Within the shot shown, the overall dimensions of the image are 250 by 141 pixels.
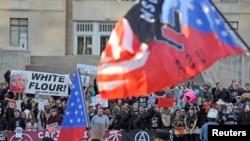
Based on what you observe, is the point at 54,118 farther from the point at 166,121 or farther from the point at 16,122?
the point at 166,121

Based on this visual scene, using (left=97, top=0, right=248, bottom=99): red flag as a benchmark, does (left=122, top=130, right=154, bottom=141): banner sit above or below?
below

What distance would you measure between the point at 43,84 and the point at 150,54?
780 inches

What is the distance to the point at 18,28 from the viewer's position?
49.8 metres

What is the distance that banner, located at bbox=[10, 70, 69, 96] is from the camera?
2796cm

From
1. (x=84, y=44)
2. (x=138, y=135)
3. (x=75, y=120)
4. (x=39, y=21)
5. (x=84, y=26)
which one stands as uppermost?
(x=39, y=21)

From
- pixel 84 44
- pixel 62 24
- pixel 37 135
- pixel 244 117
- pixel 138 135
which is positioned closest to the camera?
pixel 37 135

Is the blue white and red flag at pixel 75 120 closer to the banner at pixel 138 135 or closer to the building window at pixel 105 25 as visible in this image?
the banner at pixel 138 135

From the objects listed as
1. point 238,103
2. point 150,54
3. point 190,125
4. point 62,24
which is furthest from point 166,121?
point 62,24

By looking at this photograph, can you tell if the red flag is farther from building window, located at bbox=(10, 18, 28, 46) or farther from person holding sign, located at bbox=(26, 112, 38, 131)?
building window, located at bbox=(10, 18, 28, 46)

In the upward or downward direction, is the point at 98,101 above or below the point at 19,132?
above

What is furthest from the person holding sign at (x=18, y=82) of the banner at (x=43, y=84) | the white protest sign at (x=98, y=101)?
the white protest sign at (x=98, y=101)

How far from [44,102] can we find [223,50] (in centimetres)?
1674

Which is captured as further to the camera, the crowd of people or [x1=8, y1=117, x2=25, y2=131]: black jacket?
[x1=8, y1=117, x2=25, y2=131]: black jacket

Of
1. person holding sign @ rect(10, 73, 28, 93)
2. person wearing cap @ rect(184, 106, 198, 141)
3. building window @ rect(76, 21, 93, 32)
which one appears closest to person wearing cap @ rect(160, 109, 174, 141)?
person wearing cap @ rect(184, 106, 198, 141)
